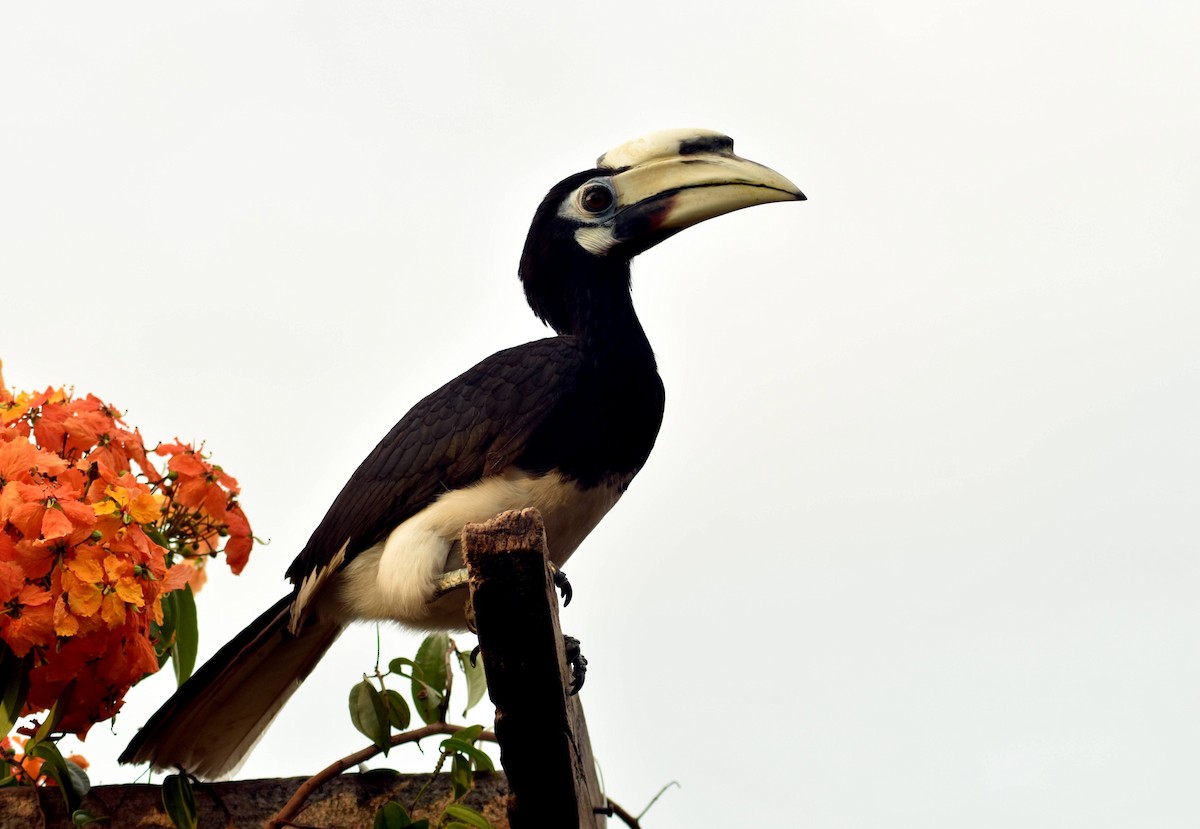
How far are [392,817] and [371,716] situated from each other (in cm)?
20

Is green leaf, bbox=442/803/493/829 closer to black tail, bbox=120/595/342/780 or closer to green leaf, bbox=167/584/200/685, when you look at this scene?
black tail, bbox=120/595/342/780

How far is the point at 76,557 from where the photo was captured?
7.15ft

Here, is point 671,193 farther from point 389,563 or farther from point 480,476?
point 389,563

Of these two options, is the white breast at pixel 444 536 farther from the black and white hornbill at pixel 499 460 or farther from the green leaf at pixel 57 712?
the green leaf at pixel 57 712

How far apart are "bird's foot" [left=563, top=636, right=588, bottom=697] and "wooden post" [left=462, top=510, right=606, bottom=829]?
49 cm

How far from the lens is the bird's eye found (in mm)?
3158

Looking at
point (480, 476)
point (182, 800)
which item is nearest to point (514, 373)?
point (480, 476)

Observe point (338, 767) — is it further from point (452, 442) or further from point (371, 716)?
point (452, 442)

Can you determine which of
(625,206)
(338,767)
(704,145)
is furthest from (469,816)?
(704,145)

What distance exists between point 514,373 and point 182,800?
44.1 inches

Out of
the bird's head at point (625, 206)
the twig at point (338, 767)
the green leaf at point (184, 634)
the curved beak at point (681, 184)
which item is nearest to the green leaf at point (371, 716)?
the twig at point (338, 767)

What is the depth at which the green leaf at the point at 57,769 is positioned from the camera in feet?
7.48

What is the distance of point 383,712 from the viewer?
2.45 m

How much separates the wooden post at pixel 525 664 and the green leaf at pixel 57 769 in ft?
3.13
